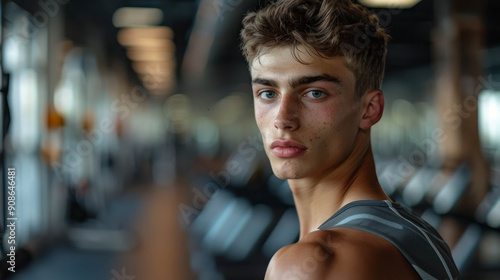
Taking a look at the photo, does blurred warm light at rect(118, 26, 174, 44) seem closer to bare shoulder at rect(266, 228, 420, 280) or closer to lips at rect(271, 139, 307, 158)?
lips at rect(271, 139, 307, 158)

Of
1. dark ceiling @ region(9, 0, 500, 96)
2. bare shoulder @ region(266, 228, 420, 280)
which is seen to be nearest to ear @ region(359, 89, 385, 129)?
bare shoulder @ region(266, 228, 420, 280)

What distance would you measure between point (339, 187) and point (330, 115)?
17 cm

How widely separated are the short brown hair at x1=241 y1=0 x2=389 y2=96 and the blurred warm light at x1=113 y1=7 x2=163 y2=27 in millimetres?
8232

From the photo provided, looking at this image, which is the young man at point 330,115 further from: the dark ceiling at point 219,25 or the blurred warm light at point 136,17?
the blurred warm light at point 136,17

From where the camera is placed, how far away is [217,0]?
6.88 meters

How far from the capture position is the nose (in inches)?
36.4

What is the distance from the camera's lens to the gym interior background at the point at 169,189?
15.4 ft

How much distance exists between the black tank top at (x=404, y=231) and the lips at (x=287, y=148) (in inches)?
5.5

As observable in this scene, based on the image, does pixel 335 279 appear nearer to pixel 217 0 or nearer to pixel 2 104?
pixel 2 104

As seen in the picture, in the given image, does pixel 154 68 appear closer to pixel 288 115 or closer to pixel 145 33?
pixel 145 33

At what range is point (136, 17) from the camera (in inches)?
372

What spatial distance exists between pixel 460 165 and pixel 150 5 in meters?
5.69

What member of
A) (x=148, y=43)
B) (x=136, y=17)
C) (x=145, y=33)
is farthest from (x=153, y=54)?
(x=136, y=17)

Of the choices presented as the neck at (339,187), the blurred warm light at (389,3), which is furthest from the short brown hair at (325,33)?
the blurred warm light at (389,3)
